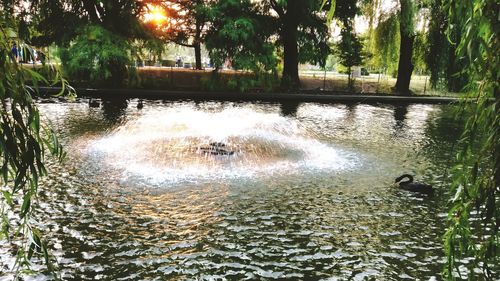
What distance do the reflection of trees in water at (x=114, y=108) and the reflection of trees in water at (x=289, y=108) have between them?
8158 mm

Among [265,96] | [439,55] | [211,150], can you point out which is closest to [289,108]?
[265,96]

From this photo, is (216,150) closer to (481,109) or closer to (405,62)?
(481,109)

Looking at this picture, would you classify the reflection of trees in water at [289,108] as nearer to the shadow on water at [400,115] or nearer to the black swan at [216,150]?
the shadow on water at [400,115]

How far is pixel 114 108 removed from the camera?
22.2 m

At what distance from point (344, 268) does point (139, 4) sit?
26576 mm

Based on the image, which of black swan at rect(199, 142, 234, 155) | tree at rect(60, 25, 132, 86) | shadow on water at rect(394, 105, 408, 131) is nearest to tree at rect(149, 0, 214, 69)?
tree at rect(60, 25, 132, 86)

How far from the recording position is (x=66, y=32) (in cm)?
2647

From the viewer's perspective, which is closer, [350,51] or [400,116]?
[400,116]

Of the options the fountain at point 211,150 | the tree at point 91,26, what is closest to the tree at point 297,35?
the tree at point 91,26

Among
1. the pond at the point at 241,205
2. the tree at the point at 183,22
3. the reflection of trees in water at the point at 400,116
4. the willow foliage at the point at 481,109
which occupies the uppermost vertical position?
the tree at the point at 183,22

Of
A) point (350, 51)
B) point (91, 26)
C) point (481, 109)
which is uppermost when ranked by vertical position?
point (91, 26)

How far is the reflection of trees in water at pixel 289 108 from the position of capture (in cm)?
2283

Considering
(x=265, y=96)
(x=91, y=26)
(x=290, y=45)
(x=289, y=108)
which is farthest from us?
(x=290, y=45)

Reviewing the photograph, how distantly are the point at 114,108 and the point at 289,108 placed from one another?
9590 mm
